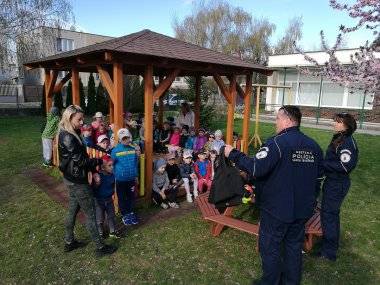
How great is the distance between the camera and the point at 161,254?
4516mm

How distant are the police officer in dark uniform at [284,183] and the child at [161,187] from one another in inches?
121

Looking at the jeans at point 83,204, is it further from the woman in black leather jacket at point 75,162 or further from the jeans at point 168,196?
the jeans at point 168,196

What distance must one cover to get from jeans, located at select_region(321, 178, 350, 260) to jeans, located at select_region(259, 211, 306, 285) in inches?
43.2

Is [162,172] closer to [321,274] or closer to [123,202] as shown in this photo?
[123,202]

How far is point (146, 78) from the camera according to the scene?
5980mm

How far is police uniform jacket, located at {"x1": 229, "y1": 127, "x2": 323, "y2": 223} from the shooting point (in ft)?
9.79

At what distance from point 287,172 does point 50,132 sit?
686 centimetres

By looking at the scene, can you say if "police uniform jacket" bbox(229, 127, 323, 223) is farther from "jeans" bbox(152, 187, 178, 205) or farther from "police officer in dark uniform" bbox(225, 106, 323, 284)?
"jeans" bbox(152, 187, 178, 205)

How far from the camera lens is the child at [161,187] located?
617 cm

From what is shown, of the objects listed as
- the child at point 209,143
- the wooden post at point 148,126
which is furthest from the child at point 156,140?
the wooden post at point 148,126

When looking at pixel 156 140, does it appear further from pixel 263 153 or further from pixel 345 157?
pixel 263 153

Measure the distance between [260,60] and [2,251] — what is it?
40150mm

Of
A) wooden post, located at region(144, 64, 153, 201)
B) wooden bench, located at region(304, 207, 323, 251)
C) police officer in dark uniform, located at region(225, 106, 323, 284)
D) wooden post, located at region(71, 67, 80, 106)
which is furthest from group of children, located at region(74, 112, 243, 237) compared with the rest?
wooden bench, located at region(304, 207, 323, 251)

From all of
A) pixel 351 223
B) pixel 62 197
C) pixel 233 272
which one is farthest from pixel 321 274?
pixel 62 197
